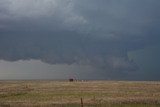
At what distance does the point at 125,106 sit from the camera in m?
42.5

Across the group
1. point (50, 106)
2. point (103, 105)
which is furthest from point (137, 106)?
point (50, 106)

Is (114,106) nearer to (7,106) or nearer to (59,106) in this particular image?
(59,106)

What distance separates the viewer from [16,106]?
1764 inches

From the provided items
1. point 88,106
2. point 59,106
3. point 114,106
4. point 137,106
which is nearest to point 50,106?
point 59,106

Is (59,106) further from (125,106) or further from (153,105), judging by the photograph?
(153,105)

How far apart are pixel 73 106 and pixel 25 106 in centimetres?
676

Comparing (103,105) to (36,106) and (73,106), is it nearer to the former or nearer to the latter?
(73,106)

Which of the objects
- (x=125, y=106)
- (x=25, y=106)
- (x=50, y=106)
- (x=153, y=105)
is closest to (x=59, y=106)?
(x=50, y=106)

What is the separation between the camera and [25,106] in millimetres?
44688

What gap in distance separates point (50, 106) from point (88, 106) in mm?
4899

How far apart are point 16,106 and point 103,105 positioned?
1154cm

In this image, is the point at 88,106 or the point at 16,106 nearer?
the point at 88,106

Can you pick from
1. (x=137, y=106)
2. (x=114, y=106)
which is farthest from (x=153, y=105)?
(x=114, y=106)

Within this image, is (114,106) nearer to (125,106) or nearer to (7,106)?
(125,106)
